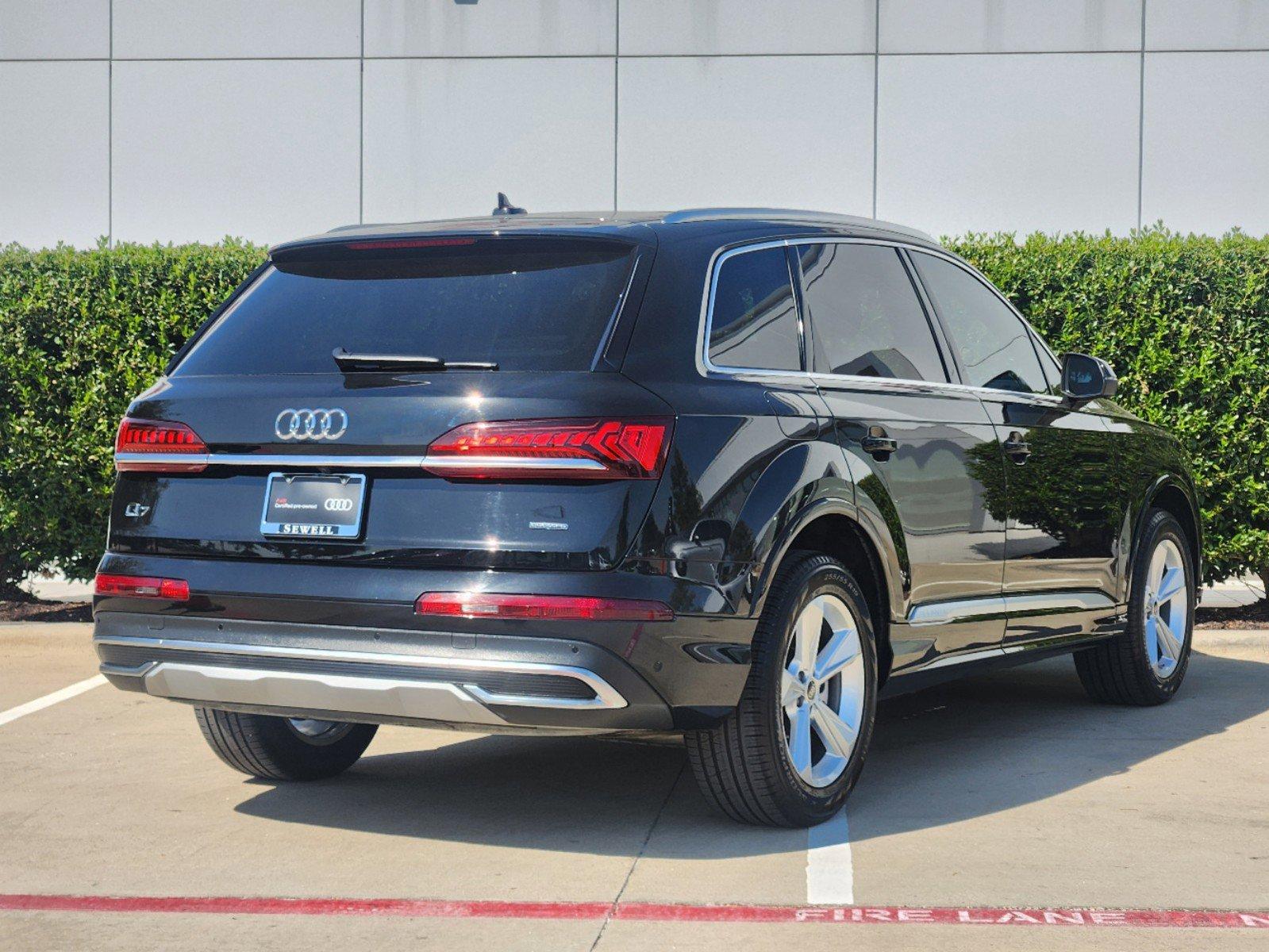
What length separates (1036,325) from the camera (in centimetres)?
962

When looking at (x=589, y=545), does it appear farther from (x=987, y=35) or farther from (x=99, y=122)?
(x=99, y=122)

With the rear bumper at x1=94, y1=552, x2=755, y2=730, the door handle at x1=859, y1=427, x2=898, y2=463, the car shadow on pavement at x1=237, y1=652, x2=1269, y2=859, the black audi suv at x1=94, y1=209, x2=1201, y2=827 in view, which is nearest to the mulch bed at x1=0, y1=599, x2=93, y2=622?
the car shadow on pavement at x1=237, y1=652, x2=1269, y2=859

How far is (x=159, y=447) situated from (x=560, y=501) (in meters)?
1.30

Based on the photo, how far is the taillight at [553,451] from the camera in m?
4.47

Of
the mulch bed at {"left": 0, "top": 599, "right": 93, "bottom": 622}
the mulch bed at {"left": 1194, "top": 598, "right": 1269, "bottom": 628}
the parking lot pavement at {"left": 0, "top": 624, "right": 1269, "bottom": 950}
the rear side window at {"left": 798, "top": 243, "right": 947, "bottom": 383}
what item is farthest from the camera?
the mulch bed at {"left": 0, "top": 599, "right": 93, "bottom": 622}

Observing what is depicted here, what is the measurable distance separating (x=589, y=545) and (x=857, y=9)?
32.7 feet

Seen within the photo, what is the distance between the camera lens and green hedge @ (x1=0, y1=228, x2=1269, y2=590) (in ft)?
31.0

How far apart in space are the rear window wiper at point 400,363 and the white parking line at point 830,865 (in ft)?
5.36

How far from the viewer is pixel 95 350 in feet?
31.7

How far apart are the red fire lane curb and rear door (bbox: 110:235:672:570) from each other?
877 millimetres

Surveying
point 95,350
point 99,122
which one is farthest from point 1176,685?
point 99,122

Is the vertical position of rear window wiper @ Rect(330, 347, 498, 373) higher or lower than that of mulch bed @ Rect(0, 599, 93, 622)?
higher

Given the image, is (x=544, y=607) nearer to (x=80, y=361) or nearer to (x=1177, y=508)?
(x=1177, y=508)

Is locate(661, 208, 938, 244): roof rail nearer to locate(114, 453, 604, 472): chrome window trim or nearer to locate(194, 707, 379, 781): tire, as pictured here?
locate(114, 453, 604, 472): chrome window trim
